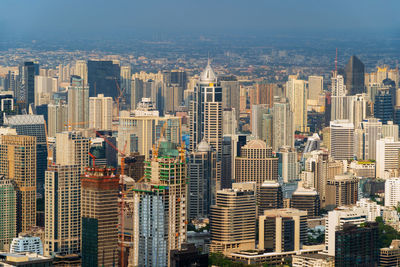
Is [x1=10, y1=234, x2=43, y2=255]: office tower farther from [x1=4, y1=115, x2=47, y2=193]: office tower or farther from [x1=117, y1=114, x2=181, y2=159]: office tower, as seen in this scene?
[x1=117, y1=114, x2=181, y2=159]: office tower

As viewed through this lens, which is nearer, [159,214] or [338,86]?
[159,214]

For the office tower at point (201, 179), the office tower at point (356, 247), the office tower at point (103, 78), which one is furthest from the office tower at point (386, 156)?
the office tower at point (356, 247)

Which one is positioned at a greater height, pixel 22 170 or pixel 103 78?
pixel 103 78

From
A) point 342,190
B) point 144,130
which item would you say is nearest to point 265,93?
point 144,130

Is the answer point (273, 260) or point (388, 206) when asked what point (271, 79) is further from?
point (273, 260)

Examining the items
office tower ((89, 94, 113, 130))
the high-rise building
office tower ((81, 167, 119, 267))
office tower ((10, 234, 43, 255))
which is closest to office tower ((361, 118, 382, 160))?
office tower ((89, 94, 113, 130))

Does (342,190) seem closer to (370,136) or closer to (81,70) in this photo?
(370,136)
